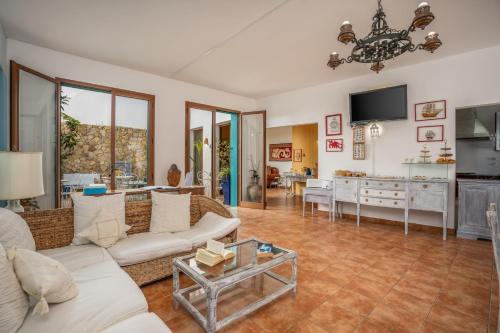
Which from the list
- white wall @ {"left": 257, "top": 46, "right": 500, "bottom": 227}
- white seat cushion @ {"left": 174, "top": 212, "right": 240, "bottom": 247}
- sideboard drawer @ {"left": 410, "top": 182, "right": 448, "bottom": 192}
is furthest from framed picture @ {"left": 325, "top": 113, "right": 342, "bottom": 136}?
white seat cushion @ {"left": 174, "top": 212, "right": 240, "bottom": 247}

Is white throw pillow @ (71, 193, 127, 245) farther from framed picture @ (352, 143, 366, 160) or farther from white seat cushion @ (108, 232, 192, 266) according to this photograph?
framed picture @ (352, 143, 366, 160)

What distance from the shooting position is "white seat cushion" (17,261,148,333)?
3.83ft

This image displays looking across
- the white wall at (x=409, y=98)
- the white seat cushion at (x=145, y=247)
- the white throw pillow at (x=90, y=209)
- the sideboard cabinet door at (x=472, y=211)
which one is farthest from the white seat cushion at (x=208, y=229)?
the sideboard cabinet door at (x=472, y=211)

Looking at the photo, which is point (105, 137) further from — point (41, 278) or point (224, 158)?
point (41, 278)

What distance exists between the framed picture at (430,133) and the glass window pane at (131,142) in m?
5.10

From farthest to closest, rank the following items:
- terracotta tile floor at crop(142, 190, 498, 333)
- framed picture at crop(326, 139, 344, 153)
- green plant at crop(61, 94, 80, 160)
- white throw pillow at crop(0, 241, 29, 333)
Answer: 1. framed picture at crop(326, 139, 344, 153)
2. green plant at crop(61, 94, 80, 160)
3. terracotta tile floor at crop(142, 190, 498, 333)
4. white throw pillow at crop(0, 241, 29, 333)

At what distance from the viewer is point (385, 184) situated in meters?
4.30

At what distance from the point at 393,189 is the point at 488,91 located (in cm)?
200

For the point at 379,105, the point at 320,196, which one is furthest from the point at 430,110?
the point at 320,196

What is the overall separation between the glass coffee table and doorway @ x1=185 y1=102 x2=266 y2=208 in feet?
13.0

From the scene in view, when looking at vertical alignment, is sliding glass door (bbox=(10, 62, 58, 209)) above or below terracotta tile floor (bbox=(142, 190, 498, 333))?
above

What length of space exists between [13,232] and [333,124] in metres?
5.26

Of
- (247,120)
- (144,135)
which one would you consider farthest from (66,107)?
(247,120)

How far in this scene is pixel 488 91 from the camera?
3785 millimetres
